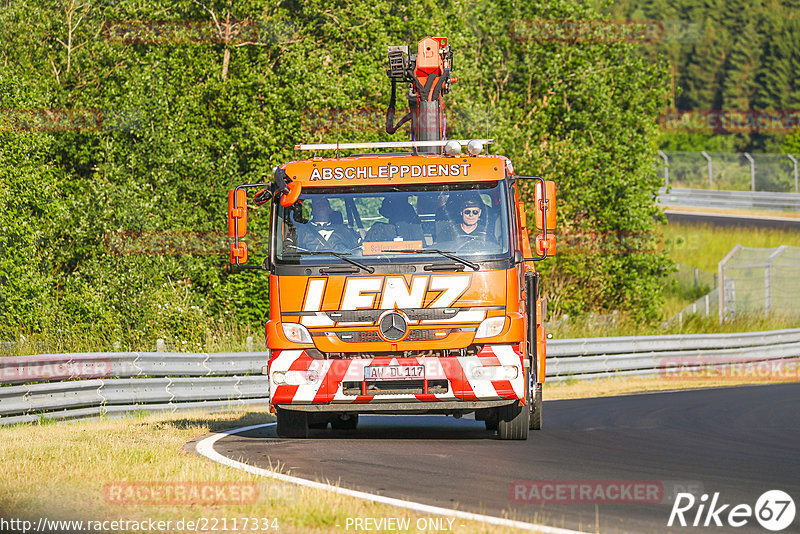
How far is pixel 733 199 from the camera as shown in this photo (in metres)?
55.8

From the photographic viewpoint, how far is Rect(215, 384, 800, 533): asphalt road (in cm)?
728

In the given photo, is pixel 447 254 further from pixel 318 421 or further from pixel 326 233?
pixel 318 421

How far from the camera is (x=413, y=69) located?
50.7 ft

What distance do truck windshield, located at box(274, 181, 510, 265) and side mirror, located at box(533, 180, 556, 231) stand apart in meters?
0.49

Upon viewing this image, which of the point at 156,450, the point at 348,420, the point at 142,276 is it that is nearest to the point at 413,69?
the point at 348,420

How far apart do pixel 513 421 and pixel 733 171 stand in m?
44.5

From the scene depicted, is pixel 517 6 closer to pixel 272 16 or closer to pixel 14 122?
pixel 272 16

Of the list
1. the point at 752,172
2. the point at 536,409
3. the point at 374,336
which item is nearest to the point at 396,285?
the point at 374,336

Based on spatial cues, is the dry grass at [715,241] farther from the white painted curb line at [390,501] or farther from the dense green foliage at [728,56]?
the dense green foliage at [728,56]

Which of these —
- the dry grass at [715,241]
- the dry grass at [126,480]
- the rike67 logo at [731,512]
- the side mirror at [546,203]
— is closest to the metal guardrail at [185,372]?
the dry grass at [126,480]

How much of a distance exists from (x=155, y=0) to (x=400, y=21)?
7.33m

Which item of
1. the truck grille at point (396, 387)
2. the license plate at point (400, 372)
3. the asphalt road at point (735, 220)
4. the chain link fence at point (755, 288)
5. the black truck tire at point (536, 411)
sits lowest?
the chain link fence at point (755, 288)

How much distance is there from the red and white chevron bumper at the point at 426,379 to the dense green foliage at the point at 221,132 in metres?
10.5

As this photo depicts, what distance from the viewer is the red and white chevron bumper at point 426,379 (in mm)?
10570
